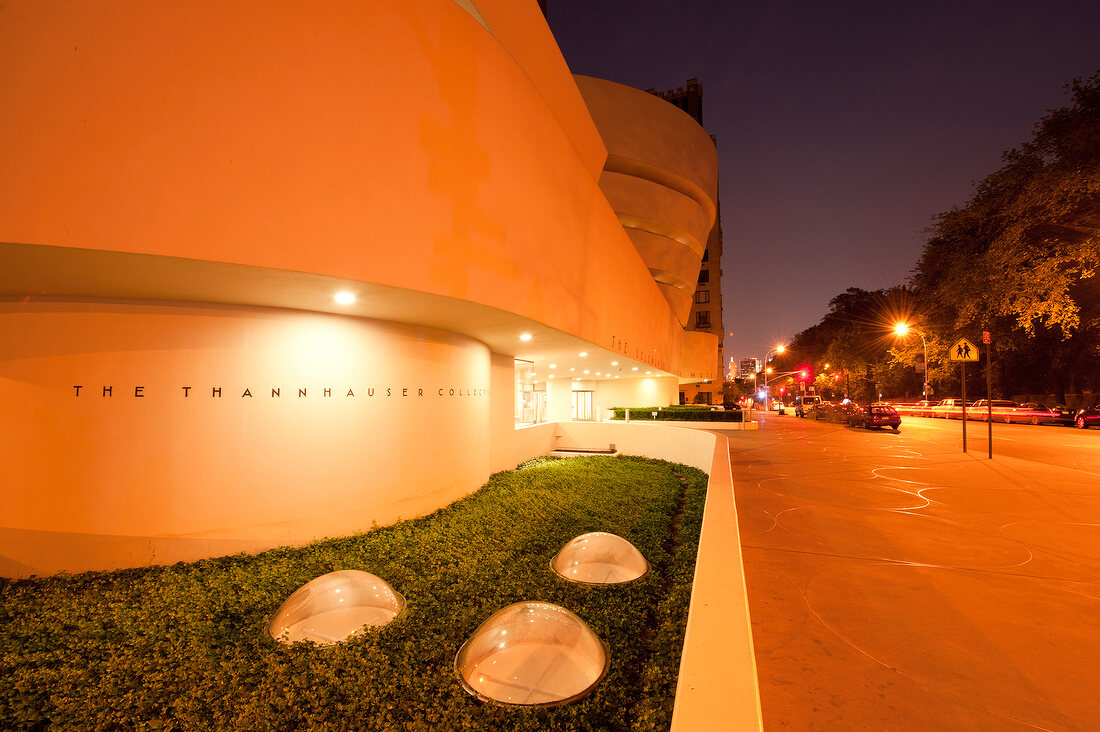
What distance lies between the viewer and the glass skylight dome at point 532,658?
344 cm

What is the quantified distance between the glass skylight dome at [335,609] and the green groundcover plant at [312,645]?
0.20 m

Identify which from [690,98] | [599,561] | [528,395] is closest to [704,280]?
[690,98]

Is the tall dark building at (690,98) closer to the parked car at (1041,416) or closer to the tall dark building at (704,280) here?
the tall dark building at (704,280)

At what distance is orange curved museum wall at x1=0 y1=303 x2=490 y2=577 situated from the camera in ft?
18.2

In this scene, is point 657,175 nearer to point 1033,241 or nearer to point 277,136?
point 1033,241

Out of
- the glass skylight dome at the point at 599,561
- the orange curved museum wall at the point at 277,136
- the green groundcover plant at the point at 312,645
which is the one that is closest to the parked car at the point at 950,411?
the green groundcover plant at the point at 312,645

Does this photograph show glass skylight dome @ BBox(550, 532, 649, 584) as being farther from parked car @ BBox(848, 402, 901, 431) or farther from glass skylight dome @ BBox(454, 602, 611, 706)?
parked car @ BBox(848, 402, 901, 431)

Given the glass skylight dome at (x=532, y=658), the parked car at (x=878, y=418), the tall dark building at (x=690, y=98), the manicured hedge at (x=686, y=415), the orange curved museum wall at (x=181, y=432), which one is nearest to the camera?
the glass skylight dome at (x=532, y=658)

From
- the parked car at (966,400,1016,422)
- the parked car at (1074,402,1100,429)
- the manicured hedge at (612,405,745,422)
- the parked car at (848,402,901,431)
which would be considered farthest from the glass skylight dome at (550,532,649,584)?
the parked car at (966,400,1016,422)

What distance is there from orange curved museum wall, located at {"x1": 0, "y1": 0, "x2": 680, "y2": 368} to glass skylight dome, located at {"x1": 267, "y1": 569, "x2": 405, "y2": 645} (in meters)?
3.41

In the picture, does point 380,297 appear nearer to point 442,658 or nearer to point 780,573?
point 442,658

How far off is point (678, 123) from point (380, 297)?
2458 cm

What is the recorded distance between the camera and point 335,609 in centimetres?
458

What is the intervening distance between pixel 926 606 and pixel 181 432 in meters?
8.98
